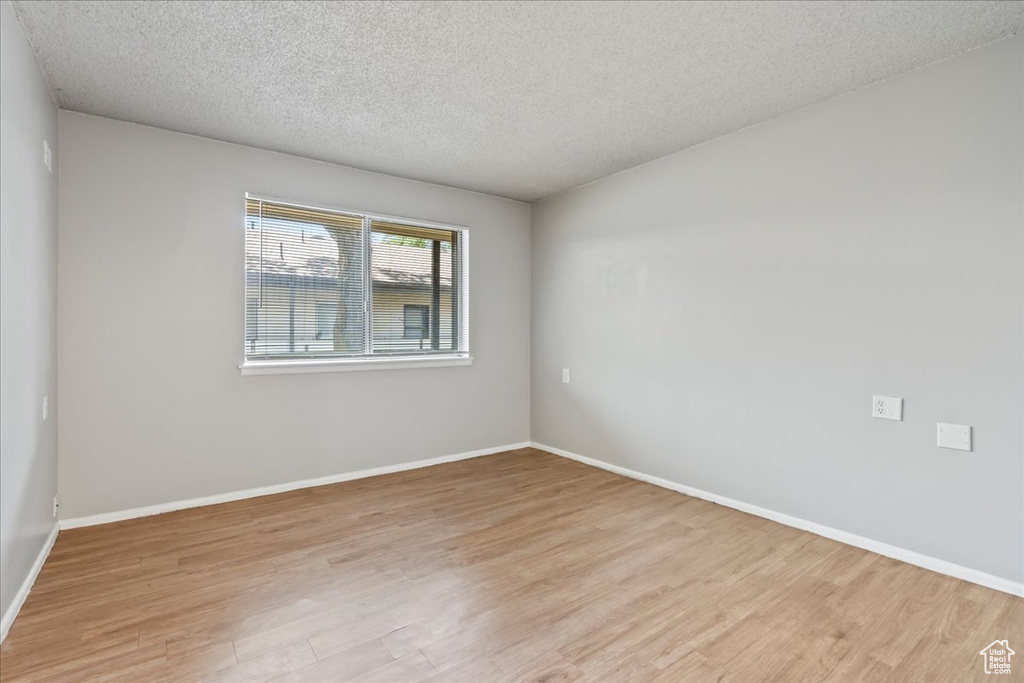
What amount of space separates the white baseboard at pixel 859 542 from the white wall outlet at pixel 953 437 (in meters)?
0.57

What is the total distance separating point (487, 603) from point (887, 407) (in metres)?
2.30

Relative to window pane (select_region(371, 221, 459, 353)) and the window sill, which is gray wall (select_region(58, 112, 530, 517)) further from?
window pane (select_region(371, 221, 459, 353))

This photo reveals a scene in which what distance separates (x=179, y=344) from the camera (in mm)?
3287

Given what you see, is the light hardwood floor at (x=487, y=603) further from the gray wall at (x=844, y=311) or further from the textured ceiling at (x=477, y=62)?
the textured ceiling at (x=477, y=62)

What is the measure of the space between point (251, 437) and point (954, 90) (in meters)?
4.62

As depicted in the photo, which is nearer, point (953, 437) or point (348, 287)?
point (953, 437)

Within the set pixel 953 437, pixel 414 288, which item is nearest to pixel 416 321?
pixel 414 288

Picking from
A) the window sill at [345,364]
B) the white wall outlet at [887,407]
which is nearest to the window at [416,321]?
the window sill at [345,364]

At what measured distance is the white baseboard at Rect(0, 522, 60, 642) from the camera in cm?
190

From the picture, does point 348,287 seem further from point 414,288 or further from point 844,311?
point 844,311

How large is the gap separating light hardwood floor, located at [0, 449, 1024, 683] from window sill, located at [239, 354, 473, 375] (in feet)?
Answer: 3.22

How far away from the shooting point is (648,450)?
154 inches

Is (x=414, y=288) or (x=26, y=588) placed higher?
(x=414, y=288)

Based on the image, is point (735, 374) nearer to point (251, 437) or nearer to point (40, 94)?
point (251, 437)
